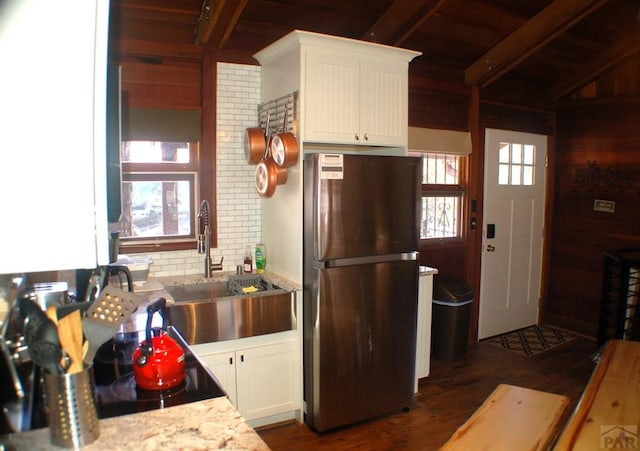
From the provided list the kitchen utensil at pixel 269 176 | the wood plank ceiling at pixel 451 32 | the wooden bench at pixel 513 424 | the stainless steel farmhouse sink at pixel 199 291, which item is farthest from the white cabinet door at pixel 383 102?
the wooden bench at pixel 513 424

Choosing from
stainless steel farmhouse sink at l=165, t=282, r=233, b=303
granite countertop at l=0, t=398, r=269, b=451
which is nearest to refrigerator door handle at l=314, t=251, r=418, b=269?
stainless steel farmhouse sink at l=165, t=282, r=233, b=303

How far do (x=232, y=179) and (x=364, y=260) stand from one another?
1.11 m

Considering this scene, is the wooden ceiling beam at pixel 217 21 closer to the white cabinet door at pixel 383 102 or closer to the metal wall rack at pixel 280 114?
the metal wall rack at pixel 280 114

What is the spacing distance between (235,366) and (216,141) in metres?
1.49

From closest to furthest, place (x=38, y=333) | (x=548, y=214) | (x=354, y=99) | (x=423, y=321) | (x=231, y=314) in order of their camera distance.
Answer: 1. (x=38, y=333)
2. (x=231, y=314)
3. (x=354, y=99)
4. (x=423, y=321)
5. (x=548, y=214)

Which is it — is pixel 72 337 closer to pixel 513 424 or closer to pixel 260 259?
pixel 513 424

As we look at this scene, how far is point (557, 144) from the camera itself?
5.02m

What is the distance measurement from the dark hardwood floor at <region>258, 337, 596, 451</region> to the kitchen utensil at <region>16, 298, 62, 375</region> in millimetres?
2016

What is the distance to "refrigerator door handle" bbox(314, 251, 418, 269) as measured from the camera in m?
2.80

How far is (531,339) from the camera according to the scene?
4.68 metres

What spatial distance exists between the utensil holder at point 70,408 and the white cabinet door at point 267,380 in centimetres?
170

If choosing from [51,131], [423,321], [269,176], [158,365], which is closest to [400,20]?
[269,176]

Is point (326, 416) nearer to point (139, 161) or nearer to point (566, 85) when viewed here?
point (139, 161)

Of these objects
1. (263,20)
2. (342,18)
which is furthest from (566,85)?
(263,20)
